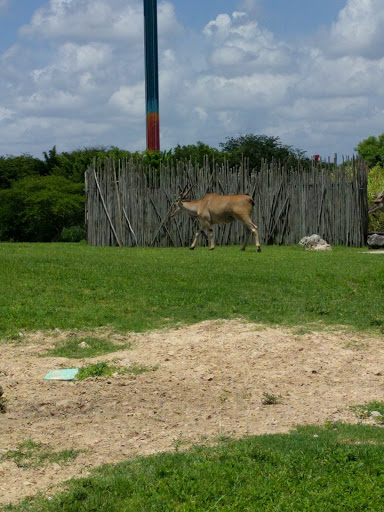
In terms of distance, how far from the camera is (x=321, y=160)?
19094mm

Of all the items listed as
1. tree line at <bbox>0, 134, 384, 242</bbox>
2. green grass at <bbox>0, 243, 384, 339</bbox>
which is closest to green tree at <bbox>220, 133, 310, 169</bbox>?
tree line at <bbox>0, 134, 384, 242</bbox>

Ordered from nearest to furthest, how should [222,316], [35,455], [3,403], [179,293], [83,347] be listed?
[35,455]
[3,403]
[83,347]
[222,316]
[179,293]

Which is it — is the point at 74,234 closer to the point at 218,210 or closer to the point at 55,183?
the point at 55,183

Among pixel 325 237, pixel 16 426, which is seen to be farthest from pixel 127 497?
pixel 325 237

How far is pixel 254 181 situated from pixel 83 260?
7692 millimetres

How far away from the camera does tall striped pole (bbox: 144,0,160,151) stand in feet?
116

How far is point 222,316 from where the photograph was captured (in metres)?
9.23

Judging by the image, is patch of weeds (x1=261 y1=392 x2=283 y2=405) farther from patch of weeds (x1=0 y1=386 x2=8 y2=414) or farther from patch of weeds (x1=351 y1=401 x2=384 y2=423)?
patch of weeds (x1=0 y1=386 x2=8 y2=414)

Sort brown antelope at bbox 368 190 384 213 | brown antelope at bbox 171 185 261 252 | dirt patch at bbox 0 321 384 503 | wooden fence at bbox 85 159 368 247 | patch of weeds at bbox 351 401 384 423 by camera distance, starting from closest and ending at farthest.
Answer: dirt patch at bbox 0 321 384 503
patch of weeds at bbox 351 401 384 423
brown antelope at bbox 171 185 261 252
brown antelope at bbox 368 190 384 213
wooden fence at bbox 85 159 368 247

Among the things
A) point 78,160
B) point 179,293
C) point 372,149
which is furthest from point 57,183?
point 372,149

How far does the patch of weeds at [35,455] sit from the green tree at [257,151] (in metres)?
32.1

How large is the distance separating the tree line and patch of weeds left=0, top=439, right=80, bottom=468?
18.1m

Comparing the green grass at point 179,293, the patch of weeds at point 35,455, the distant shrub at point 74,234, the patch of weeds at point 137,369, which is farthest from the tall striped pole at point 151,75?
the patch of weeds at point 35,455

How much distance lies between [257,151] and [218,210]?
20989 mm
